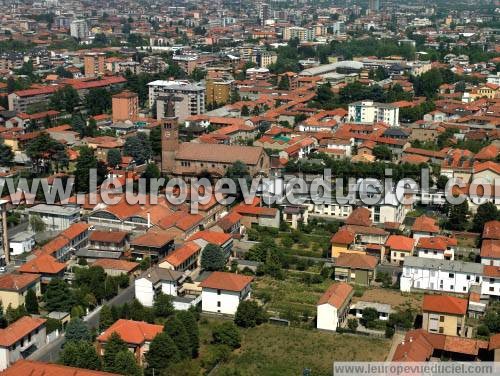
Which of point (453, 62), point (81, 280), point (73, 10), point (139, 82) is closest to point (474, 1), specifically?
point (73, 10)

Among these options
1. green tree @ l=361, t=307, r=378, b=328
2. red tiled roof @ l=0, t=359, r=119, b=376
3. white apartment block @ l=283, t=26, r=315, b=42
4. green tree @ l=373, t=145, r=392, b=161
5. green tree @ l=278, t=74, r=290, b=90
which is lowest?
green tree @ l=361, t=307, r=378, b=328

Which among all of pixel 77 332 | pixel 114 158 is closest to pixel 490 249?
pixel 77 332

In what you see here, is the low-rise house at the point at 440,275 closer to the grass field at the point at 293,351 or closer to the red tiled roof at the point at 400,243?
the red tiled roof at the point at 400,243

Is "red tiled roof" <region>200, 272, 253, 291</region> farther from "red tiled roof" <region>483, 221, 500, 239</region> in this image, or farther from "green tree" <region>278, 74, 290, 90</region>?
"green tree" <region>278, 74, 290, 90</region>

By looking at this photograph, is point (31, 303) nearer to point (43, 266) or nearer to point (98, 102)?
point (43, 266)

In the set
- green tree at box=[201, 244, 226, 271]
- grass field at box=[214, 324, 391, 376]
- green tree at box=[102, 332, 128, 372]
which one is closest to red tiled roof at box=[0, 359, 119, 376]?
green tree at box=[102, 332, 128, 372]

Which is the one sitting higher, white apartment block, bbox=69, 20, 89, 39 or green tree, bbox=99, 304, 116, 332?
white apartment block, bbox=69, 20, 89, 39

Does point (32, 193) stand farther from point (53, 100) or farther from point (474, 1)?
point (474, 1)
